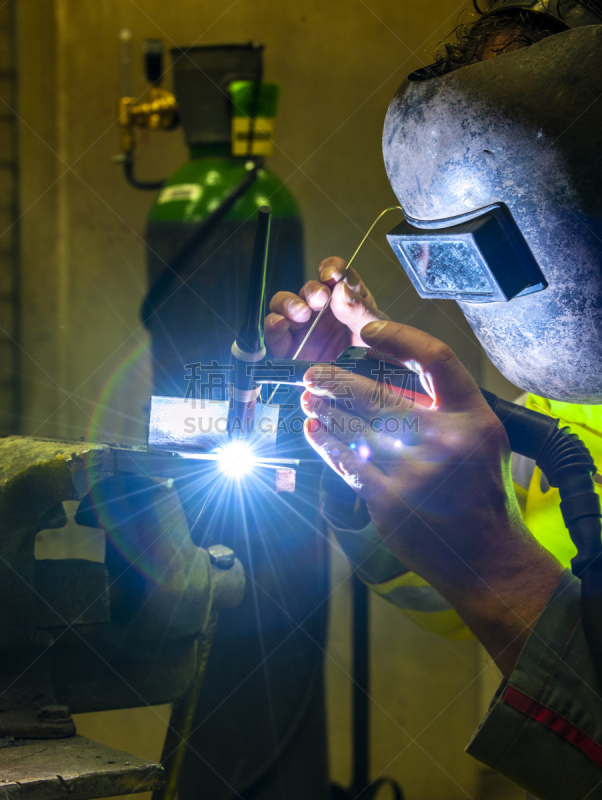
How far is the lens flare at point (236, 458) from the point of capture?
35.8 inches

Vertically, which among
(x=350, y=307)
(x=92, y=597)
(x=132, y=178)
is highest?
(x=132, y=178)

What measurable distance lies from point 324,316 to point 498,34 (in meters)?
0.55

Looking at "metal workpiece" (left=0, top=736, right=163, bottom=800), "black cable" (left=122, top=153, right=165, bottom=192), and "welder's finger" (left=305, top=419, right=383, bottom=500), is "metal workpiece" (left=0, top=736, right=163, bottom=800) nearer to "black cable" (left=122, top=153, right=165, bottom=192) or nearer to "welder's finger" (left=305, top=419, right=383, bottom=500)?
"welder's finger" (left=305, top=419, right=383, bottom=500)

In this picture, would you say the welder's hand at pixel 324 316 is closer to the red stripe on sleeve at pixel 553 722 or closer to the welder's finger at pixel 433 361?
the welder's finger at pixel 433 361

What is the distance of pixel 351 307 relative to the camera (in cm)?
116

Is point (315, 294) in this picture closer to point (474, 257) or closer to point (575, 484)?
point (474, 257)

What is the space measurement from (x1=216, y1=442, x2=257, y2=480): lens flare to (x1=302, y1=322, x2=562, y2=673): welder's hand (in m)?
0.15

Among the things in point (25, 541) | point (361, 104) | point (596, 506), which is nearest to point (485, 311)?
point (596, 506)

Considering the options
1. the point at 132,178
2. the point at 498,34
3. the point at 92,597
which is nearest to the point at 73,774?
the point at 92,597

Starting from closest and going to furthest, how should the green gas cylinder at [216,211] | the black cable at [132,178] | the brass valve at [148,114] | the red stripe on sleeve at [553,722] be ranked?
the red stripe on sleeve at [553,722] → the green gas cylinder at [216,211] → the brass valve at [148,114] → the black cable at [132,178]

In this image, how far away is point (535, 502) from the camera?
44.1 inches

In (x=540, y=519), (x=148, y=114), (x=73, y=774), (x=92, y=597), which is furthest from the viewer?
(x=148, y=114)

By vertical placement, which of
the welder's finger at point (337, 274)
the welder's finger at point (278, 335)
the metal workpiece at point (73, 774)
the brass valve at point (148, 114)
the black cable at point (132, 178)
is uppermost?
the brass valve at point (148, 114)

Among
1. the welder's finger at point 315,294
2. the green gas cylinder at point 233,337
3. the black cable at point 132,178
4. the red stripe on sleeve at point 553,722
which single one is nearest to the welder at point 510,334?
the red stripe on sleeve at point 553,722
